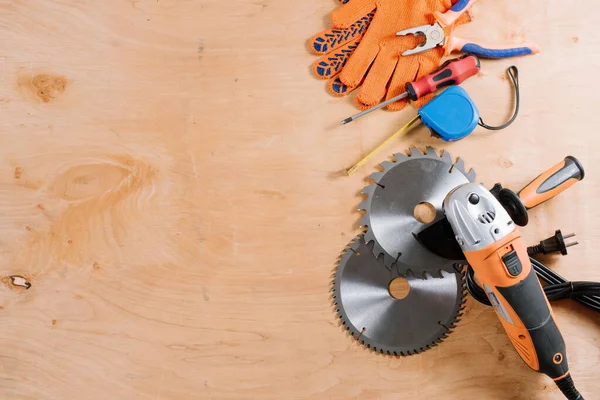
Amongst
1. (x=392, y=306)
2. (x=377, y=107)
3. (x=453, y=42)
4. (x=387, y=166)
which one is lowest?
(x=392, y=306)

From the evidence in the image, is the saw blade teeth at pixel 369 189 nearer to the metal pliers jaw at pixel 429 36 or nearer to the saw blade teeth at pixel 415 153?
the saw blade teeth at pixel 415 153

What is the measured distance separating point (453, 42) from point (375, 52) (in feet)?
0.59

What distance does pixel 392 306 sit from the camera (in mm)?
1089

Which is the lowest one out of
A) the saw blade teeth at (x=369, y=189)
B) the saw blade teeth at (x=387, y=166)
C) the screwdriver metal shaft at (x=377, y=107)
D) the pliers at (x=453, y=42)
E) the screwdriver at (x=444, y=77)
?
the saw blade teeth at (x=369, y=189)

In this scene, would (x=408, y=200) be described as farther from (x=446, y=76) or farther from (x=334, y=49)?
(x=334, y=49)

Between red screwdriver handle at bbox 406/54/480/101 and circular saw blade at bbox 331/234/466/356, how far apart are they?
14.9 inches

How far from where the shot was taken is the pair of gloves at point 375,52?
1.10 meters

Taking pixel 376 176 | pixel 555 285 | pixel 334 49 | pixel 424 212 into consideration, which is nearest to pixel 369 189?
pixel 376 176

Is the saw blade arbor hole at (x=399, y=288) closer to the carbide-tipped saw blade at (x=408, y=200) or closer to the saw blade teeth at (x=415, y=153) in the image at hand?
the carbide-tipped saw blade at (x=408, y=200)

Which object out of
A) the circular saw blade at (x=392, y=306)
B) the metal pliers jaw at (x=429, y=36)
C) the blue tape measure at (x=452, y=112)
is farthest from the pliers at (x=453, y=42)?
the circular saw blade at (x=392, y=306)

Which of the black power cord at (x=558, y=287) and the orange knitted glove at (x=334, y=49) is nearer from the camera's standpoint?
the black power cord at (x=558, y=287)

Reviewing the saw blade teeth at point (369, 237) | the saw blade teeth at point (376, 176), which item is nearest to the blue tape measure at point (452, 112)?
the saw blade teeth at point (376, 176)

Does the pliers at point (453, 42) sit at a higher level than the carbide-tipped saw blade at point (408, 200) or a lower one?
higher

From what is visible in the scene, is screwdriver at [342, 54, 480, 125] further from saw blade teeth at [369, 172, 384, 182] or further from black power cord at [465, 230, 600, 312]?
black power cord at [465, 230, 600, 312]
